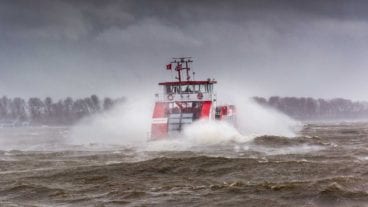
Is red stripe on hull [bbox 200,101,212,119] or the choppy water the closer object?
the choppy water

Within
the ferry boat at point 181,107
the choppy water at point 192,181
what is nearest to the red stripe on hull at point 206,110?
the ferry boat at point 181,107

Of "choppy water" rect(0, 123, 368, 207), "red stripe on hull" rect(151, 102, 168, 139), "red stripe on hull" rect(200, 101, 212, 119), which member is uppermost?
"red stripe on hull" rect(200, 101, 212, 119)

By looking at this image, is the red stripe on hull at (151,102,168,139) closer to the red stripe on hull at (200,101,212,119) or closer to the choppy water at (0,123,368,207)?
the red stripe on hull at (200,101,212,119)

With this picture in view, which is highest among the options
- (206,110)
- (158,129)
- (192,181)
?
(206,110)

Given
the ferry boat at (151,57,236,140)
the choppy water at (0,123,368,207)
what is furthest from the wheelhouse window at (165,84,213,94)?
the choppy water at (0,123,368,207)

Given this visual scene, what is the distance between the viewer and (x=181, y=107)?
43031 mm

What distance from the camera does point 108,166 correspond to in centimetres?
2278

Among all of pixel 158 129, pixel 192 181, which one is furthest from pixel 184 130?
pixel 192 181

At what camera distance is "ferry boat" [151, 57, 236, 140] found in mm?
39469

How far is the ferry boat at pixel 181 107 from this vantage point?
39.5 m

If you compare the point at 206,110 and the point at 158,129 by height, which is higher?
the point at 206,110

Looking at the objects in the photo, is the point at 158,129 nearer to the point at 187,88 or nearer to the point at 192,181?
the point at 187,88

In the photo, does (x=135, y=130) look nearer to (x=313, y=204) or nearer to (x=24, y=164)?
(x=24, y=164)

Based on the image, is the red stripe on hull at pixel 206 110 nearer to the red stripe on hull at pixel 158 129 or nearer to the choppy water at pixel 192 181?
the red stripe on hull at pixel 158 129
